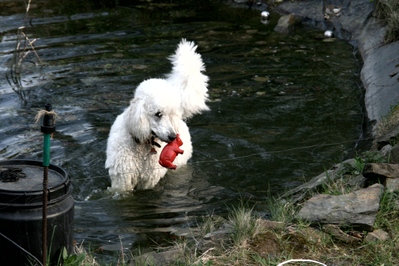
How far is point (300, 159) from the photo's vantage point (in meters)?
7.41

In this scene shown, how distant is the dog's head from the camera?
6.03m

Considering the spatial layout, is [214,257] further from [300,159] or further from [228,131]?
[228,131]

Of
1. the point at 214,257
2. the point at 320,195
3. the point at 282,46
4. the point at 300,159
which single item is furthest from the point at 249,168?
the point at 282,46

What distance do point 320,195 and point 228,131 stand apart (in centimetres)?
352

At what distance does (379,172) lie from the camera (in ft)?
16.3

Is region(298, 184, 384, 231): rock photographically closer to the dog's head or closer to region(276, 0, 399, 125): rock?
the dog's head

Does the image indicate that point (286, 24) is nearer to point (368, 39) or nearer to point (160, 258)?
point (368, 39)

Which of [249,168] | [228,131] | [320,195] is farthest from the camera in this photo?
[228,131]

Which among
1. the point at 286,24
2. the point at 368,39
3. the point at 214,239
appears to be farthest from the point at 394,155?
the point at 286,24

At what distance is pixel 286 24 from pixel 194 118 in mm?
4752

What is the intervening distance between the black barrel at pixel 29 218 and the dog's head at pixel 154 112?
1.84m

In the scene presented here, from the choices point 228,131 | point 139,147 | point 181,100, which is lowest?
point 228,131

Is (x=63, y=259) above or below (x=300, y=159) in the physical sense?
above

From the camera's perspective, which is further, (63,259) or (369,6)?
(369,6)
